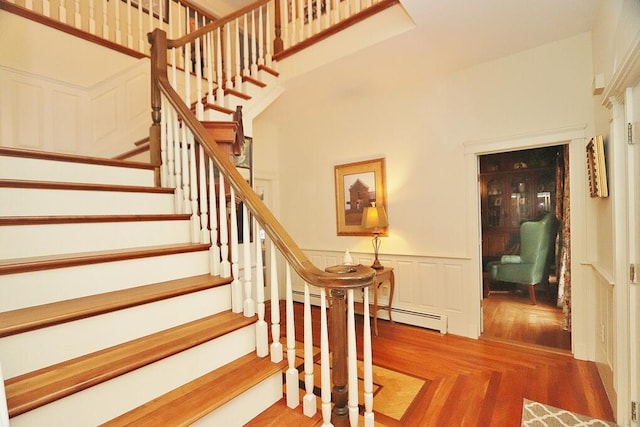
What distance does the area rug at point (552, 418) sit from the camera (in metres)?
1.83

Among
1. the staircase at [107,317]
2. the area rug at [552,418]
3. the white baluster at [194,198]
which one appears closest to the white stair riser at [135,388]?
the staircase at [107,317]

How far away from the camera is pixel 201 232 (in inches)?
76.2

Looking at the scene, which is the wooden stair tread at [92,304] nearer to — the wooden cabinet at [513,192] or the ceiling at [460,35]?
the ceiling at [460,35]

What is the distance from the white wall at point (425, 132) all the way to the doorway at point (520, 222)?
97 cm

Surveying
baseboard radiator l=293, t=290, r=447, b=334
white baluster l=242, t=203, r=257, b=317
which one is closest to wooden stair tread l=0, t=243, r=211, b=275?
white baluster l=242, t=203, r=257, b=317

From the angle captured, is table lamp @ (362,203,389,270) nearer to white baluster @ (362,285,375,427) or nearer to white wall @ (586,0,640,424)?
white wall @ (586,0,640,424)

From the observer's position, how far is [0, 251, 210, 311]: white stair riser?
123 cm

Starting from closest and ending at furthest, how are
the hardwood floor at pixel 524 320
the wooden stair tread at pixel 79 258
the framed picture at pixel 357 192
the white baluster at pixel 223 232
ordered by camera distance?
the wooden stair tread at pixel 79 258
the white baluster at pixel 223 232
the hardwood floor at pixel 524 320
the framed picture at pixel 357 192

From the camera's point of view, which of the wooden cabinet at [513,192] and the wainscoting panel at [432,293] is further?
the wooden cabinet at [513,192]

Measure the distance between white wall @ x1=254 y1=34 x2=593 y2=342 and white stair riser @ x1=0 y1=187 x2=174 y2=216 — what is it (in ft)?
7.12

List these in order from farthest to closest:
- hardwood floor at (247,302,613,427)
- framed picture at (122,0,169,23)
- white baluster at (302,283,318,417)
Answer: framed picture at (122,0,169,23) < hardwood floor at (247,302,613,427) < white baluster at (302,283,318,417)

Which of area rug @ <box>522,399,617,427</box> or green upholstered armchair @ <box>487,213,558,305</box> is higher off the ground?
green upholstered armchair @ <box>487,213,558,305</box>

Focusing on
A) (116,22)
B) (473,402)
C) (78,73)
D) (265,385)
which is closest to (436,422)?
(473,402)

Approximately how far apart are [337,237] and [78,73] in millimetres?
3413
